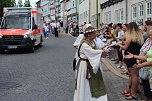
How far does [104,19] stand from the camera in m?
39.3

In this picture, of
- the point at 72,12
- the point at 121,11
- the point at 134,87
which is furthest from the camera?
the point at 72,12

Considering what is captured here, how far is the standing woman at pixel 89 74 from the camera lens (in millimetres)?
7299

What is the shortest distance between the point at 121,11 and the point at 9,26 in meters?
9.46

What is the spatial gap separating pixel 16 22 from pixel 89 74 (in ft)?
58.8

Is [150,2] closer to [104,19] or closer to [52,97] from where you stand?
[52,97]

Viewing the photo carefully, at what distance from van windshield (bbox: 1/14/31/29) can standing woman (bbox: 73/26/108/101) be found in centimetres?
1715

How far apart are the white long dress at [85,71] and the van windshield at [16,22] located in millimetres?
17146

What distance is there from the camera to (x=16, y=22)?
24703 mm

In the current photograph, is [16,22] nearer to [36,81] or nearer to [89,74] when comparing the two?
[36,81]

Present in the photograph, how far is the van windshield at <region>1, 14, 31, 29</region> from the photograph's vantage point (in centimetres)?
2442

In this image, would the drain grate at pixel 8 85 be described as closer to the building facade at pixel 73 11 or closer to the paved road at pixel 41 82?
the paved road at pixel 41 82

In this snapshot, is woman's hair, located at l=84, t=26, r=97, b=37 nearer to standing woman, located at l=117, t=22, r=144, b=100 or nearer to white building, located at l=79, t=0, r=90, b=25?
standing woman, located at l=117, t=22, r=144, b=100

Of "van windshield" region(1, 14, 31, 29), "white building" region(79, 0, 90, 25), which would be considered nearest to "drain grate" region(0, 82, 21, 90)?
"van windshield" region(1, 14, 31, 29)

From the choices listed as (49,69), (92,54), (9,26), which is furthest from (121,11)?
(92,54)
